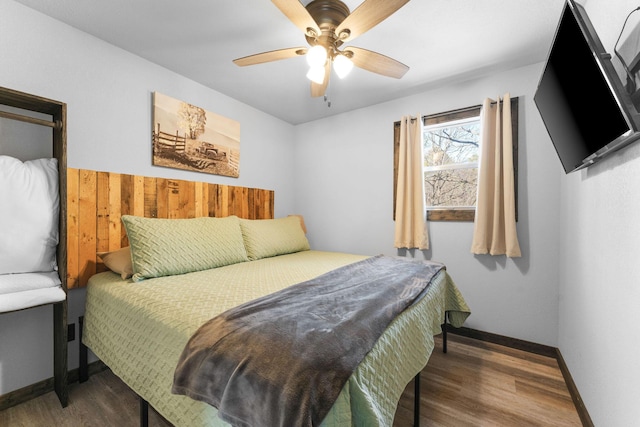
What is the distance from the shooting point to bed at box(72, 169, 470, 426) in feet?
3.21

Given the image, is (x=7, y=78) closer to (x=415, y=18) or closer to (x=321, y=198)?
(x=415, y=18)

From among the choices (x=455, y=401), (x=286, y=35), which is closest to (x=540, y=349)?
(x=455, y=401)

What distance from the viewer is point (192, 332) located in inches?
42.4

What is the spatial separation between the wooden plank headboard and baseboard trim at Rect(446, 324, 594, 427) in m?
2.80

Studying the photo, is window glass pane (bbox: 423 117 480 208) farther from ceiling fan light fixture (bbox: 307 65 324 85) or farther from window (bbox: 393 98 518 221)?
ceiling fan light fixture (bbox: 307 65 324 85)

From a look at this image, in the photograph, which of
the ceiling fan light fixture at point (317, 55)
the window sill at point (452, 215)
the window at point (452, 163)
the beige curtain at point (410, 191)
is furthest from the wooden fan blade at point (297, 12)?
the window sill at point (452, 215)

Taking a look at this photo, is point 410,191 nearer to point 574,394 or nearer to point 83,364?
point 574,394

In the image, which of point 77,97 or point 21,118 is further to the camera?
point 77,97

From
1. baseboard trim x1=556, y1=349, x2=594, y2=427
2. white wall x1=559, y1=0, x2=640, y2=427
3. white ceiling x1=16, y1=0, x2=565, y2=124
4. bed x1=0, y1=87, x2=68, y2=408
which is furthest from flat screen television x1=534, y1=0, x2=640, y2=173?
bed x1=0, y1=87, x2=68, y2=408

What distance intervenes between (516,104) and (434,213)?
119cm

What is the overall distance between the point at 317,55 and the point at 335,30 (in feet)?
0.65

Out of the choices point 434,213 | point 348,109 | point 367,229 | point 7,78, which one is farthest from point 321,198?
point 7,78

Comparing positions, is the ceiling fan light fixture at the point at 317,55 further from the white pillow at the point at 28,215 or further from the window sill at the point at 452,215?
the window sill at the point at 452,215

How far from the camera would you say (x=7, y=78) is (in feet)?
5.52
